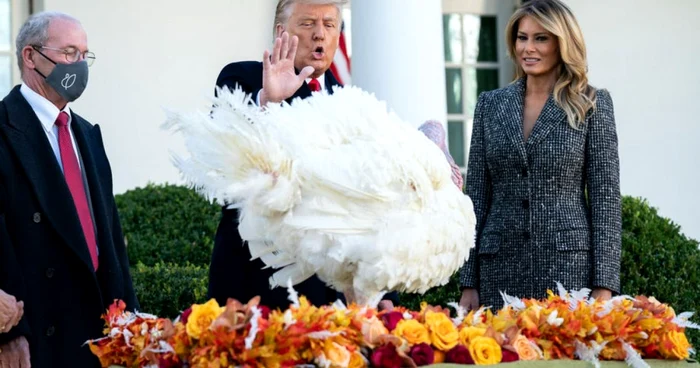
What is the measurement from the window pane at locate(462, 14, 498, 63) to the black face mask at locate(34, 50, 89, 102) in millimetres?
6328

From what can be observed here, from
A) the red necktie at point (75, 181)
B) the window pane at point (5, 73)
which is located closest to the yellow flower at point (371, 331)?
the red necktie at point (75, 181)

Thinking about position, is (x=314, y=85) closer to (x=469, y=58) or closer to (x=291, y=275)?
(x=291, y=275)

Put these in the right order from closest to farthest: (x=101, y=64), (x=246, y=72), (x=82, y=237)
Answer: (x=246, y=72)
(x=82, y=237)
(x=101, y=64)

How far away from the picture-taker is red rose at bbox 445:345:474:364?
106 inches

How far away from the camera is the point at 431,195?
2.66 metres

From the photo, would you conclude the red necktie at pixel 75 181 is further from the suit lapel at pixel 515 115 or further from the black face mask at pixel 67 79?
the suit lapel at pixel 515 115

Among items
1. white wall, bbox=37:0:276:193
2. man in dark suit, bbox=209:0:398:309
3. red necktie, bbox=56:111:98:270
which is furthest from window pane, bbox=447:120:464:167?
man in dark suit, bbox=209:0:398:309

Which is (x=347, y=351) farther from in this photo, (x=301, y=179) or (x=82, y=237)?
(x=82, y=237)

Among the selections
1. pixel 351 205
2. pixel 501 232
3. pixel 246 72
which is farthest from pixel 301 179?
pixel 501 232

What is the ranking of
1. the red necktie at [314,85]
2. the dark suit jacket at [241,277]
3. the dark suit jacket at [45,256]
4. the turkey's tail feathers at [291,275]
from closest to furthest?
the turkey's tail feathers at [291,275] < the dark suit jacket at [241,277] < the red necktie at [314,85] < the dark suit jacket at [45,256]

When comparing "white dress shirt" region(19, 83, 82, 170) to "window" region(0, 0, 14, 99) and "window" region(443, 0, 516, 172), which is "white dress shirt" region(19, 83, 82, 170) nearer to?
"window" region(0, 0, 14, 99)

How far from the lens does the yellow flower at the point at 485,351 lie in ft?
8.86

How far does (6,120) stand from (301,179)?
4.69ft

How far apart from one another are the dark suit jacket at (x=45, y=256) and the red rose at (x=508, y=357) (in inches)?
A: 57.3
